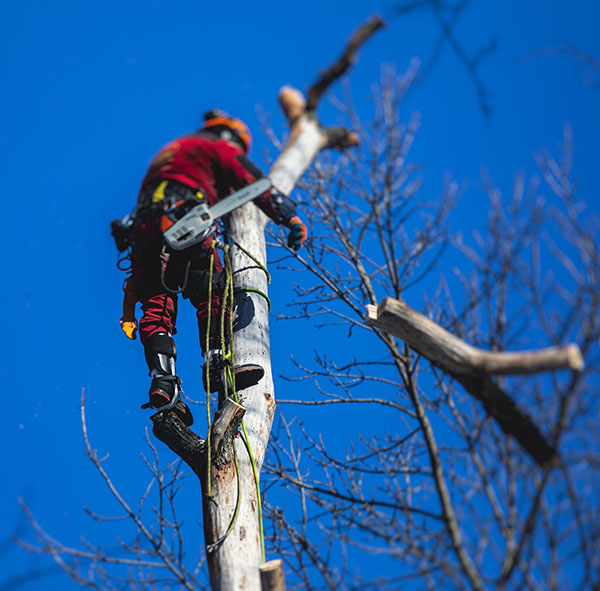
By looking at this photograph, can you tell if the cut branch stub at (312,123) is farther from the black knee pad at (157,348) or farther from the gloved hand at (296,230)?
the black knee pad at (157,348)

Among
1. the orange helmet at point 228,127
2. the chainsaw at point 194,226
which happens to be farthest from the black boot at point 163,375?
the orange helmet at point 228,127

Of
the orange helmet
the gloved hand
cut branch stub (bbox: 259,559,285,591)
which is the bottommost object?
cut branch stub (bbox: 259,559,285,591)

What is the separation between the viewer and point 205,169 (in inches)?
145

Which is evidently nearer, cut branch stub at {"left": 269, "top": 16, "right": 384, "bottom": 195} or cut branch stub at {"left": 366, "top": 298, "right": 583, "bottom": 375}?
cut branch stub at {"left": 366, "top": 298, "right": 583, "bottom": 375}

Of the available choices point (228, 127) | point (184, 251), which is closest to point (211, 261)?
point (184, 251)

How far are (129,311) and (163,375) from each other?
56cm

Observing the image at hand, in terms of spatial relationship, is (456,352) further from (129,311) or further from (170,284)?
(129,311)

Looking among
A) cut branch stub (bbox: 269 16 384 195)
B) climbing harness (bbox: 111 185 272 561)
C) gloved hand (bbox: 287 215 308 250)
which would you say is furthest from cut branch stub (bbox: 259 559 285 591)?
cut branch stub (bbox: 269 16 384 195)

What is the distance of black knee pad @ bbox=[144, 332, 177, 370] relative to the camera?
3055mm

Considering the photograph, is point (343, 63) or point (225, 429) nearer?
point (225, 429)

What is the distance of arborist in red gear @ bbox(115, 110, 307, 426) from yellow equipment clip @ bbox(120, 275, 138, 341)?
0.08 metres

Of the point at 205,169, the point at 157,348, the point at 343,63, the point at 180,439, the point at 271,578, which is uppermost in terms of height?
the point at 343,63

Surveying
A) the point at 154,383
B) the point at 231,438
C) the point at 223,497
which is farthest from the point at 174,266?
the point at 223,497

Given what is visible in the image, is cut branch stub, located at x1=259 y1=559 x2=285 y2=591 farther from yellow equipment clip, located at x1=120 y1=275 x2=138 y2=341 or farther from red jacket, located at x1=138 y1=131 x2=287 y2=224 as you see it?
red jacket, located at x1=138 y1=131 x2=287 y2=224
